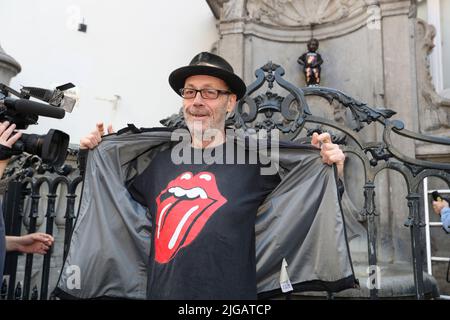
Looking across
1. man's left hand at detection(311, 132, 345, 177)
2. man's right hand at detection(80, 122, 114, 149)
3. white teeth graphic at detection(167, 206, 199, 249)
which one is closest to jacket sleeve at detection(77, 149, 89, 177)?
man's right hand at detection(80, 122, 114, 149)

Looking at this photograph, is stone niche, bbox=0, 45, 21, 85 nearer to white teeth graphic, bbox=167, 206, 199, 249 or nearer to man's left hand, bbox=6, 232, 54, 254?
man's left hand, bbox=6, 232, 54, 254

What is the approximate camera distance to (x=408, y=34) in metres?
4.40

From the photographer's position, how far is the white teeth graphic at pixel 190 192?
1847mm

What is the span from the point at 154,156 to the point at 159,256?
0.62 m

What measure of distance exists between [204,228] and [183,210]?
137 millimetres

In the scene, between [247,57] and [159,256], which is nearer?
[159,256]

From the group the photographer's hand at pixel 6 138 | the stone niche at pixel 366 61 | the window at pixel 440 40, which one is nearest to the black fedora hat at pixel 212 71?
the photographer's hand at pixel 6 138

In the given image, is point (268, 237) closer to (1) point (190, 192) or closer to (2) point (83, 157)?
(1) point (190, 192)

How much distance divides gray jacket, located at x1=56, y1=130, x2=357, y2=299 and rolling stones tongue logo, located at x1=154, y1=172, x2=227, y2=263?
0.27 meters

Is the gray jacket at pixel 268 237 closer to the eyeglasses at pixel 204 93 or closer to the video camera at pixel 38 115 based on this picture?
the eyeglasses at pixel 204 93

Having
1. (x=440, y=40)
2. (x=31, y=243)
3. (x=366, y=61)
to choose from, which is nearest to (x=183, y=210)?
(x=31, y=243)

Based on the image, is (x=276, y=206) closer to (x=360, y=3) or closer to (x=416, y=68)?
(x=416, y=68)

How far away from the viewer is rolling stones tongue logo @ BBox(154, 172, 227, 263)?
1.78 meters

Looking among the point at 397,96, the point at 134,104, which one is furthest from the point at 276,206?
the point at 134,104
